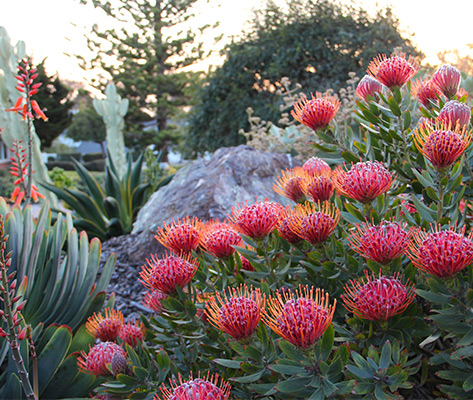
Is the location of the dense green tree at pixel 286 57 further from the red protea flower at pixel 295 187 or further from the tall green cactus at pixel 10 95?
the red protea flower at pixel 295 187

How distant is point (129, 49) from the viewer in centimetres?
2336

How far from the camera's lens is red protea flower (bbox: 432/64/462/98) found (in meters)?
1.58

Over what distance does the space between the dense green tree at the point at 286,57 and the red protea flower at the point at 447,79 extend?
7094 millimetres

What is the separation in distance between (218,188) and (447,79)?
2190 mm

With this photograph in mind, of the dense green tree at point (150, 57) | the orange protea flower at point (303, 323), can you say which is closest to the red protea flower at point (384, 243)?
the orange protea flower at point (303, 323)

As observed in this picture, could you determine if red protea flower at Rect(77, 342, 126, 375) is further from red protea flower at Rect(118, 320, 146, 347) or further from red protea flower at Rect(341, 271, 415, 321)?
red protea flower at Rect(341, 271, 415, 321)

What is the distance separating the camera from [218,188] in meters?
3.54

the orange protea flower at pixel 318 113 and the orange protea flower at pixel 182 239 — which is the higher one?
the orange protea flower at pixel 318 113

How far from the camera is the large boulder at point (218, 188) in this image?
3.46 meters

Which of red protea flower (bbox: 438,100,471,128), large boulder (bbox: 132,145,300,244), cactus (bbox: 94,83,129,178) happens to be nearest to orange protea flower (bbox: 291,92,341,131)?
red protea flower (bbox: 438,100,471,128)

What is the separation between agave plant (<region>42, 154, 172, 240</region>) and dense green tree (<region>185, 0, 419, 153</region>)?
4098mm

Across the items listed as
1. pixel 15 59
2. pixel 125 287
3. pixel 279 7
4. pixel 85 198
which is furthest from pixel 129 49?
pixel 125 287

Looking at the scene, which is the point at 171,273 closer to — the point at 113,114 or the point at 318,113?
the point at 318,113

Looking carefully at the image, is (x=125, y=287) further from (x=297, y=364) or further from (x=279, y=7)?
(x=279, y=7)
